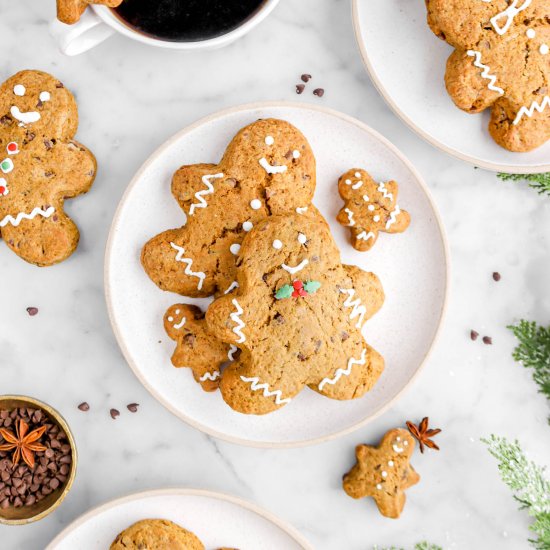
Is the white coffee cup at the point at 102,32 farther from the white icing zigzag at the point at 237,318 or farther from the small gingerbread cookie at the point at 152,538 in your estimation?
the small gingerbread cookie at the point at 152,538

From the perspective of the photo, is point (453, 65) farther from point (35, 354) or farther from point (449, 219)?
point (35, 354)

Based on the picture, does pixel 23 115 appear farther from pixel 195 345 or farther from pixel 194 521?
pixel 194 521

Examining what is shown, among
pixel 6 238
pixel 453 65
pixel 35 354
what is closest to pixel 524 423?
pixel 453 65

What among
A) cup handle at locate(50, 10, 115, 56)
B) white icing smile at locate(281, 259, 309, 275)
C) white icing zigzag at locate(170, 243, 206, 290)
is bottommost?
white icing zigzag at locate(170, 243, 206, 290)

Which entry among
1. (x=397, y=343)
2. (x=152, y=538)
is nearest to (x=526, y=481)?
(x=397, y=343)

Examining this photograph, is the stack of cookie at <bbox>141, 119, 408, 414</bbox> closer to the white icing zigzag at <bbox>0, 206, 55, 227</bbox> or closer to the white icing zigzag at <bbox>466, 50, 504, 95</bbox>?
the white icing zigzag at <bbox>0, 206, 55, 227</bbox>

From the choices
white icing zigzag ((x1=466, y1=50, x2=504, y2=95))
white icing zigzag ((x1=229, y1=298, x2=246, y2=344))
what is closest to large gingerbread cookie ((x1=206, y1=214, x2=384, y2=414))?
white icing zigzag ((x1=229, y1=298, x2=246, y2=344))
